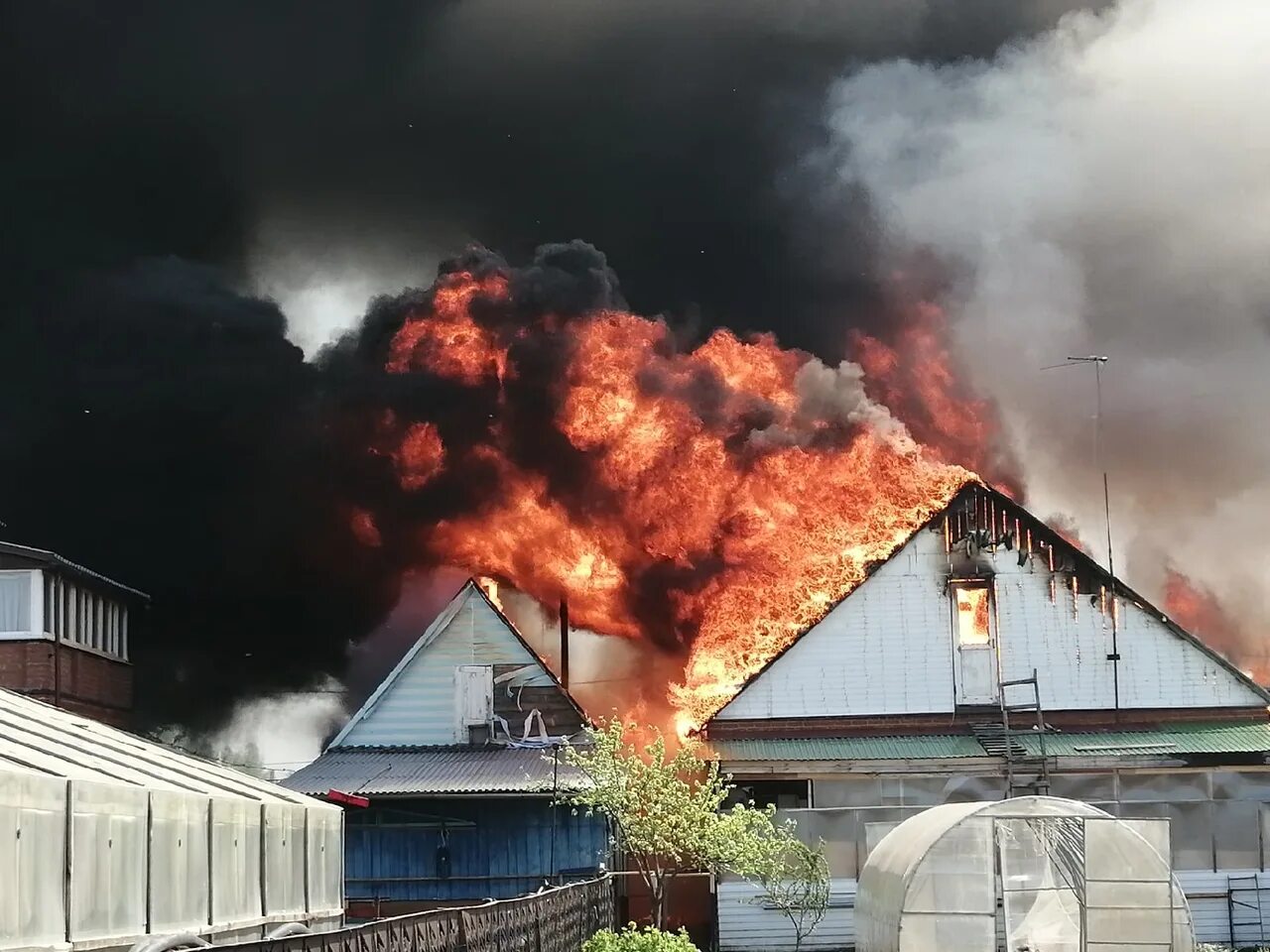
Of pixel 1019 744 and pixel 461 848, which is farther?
pixel 461 848

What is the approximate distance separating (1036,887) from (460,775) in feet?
46.3

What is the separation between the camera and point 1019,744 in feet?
129

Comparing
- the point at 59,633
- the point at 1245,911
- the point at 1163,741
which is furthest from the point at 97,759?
the point at 1245,911

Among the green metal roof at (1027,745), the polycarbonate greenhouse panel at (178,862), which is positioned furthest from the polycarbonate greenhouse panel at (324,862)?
the green metal roof at (1027,745)

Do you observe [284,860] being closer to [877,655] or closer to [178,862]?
[178,862]

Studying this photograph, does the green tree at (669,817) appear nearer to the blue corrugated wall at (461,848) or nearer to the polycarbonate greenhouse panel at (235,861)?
the blue corrugated wall at (461,848)

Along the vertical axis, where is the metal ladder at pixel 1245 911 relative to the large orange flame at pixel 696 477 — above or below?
below

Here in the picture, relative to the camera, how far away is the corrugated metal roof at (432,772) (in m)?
38.1

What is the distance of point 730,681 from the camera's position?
43688mm

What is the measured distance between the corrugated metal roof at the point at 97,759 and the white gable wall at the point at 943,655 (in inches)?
678

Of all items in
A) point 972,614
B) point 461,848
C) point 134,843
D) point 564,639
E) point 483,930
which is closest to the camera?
point 134,843

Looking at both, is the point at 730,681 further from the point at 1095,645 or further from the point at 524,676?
the point at 1095,645

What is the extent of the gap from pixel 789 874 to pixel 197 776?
16742mm

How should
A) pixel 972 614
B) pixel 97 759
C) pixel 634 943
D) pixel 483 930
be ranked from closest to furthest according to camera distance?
1. pixel 97 759
2. pixel 483 930
3. pixel 634 943
4. pixel 972 614
